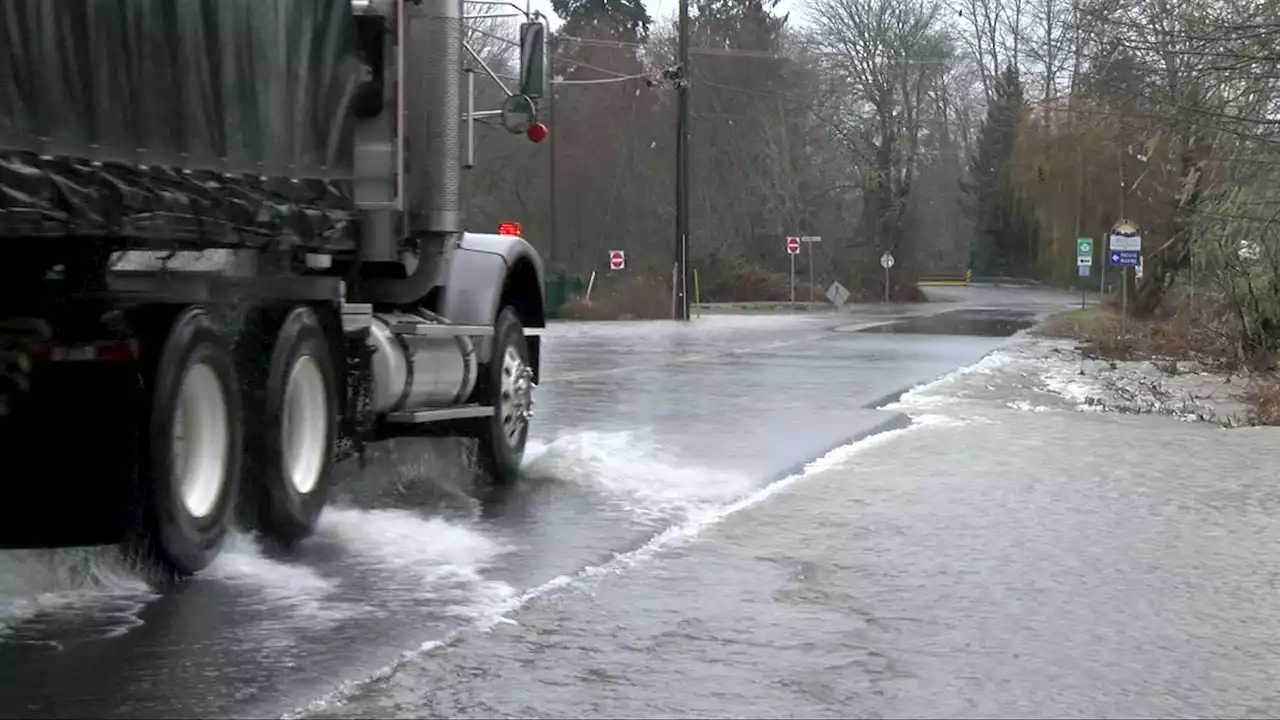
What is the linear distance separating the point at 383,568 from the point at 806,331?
97.7ft

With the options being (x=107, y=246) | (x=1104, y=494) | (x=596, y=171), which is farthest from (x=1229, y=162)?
(x=596, y=171)

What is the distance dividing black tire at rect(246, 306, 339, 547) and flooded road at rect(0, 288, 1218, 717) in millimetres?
160

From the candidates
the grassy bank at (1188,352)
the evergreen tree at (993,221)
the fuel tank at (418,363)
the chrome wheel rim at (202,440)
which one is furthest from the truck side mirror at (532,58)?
the evergreen tree at (993,221)

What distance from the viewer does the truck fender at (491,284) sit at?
32.6ft

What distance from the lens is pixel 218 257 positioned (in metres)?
6.64

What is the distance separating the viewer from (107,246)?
568cm

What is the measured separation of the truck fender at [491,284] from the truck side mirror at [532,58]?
3.37 ft

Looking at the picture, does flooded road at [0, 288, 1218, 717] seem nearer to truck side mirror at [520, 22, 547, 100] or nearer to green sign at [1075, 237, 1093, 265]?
truck side mirror at [520, 22, 547, 100]

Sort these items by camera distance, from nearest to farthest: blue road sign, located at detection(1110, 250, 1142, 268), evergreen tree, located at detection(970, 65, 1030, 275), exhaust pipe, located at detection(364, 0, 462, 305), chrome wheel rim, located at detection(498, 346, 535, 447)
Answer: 1. exhaust pipe, located at detection(364, 0, 462, 305)
2. chrome wheel rim, located at detection(498, 346, 535, 447)
3. blue road sign, located at detection(1110, 250, 1142, 268)
4. evergreen tree, located at detection(970, 65, 1030, 275)

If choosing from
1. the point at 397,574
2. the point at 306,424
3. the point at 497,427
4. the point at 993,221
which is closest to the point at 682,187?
the point at 497,427

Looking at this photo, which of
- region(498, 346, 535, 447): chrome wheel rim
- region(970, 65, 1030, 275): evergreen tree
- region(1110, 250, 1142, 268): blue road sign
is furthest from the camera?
region(970, 65, 1030, 275): evergreen tree

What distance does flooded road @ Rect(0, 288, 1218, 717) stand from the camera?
5297 mm

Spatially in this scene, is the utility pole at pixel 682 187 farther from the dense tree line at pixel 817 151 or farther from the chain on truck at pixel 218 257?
the chain on truck at pixel 218 257

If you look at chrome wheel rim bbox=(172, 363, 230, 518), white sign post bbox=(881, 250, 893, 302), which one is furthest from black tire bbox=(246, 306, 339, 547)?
white sign post bbox=(881, 250, 893, 302)
